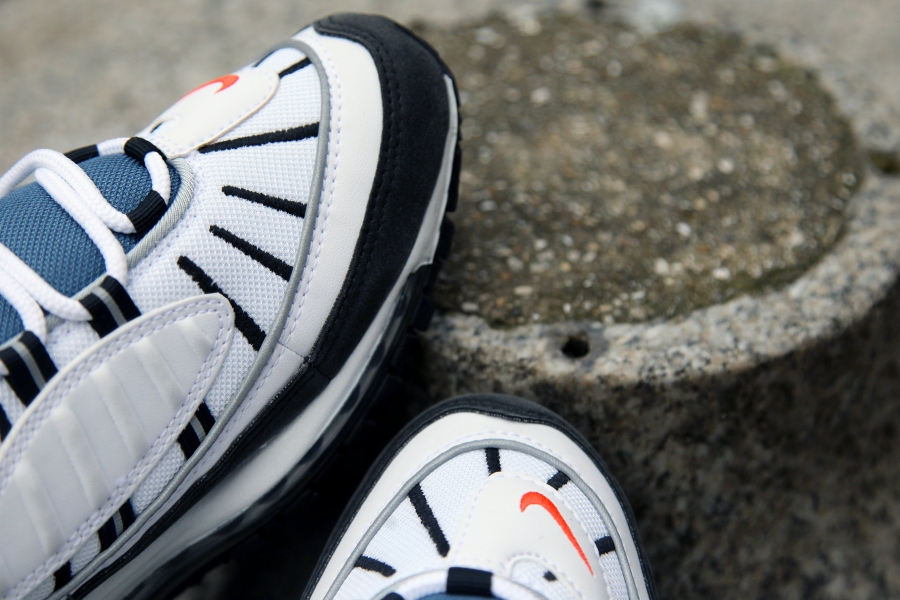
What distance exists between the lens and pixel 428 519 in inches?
33.0

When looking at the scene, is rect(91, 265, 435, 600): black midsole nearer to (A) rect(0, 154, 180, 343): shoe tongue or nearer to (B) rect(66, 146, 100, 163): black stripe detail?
(A) rect(0, 154, 180, 343): shoe tongue

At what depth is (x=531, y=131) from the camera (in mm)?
1271

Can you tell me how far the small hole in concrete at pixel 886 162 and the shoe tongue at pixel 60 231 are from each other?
1168 millimetres

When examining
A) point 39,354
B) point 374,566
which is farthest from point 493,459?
point 39,354

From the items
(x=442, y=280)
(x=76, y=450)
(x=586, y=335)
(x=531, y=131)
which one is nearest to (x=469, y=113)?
(x=531, y=131)

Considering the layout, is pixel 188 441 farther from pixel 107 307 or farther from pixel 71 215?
pixel 71 215

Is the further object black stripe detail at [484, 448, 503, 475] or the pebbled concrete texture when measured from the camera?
the pebbled concrete texture

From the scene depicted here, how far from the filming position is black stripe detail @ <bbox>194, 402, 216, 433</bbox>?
0.82m

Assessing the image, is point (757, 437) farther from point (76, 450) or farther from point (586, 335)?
point (76, 450)

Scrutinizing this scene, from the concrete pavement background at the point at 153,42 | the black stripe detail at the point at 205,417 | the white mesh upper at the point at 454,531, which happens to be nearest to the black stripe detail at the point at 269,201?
the black stripe detail at the point at 205,417

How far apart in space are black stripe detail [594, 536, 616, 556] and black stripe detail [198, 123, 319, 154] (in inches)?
24.4

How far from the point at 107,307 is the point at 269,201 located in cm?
22
